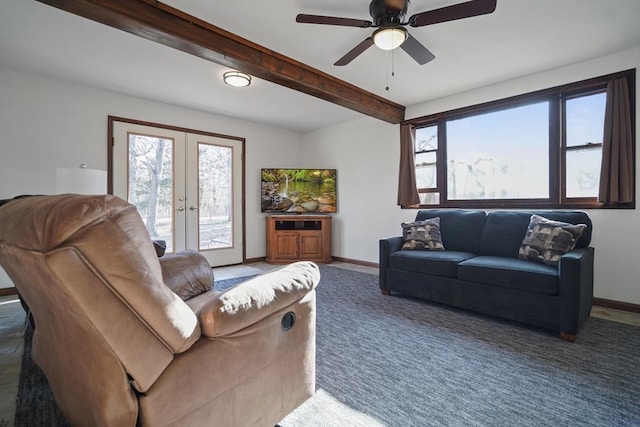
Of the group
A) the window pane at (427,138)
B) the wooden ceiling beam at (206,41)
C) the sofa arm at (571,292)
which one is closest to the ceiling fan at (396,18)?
the wooden ceiling beam at (206,41)

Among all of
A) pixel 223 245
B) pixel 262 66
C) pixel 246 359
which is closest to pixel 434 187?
pixel 262 66

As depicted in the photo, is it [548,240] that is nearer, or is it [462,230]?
[548,240]

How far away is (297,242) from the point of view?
5.21 meters

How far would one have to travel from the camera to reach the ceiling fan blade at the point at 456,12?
1800mm

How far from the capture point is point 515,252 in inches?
114

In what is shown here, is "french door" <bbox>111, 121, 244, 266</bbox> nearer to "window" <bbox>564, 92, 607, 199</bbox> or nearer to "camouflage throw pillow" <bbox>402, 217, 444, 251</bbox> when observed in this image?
"camouflage throw pillow" <bbox>402, 217, 444, 251</bbox>

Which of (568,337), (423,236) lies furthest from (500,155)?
(568,337)

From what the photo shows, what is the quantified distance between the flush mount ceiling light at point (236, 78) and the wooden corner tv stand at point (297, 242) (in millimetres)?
2431

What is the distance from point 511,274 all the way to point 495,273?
0.12 metres

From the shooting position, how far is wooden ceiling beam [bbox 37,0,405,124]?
6.52ft

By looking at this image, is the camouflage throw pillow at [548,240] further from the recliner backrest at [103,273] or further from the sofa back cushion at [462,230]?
the recliner backrest at [103,273]

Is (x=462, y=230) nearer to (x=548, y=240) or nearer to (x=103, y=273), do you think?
(x=548, y=240)

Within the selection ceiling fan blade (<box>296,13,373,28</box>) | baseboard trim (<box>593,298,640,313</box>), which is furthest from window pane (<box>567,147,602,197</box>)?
ceiling fan blade (<box>296,13,373,28</box>)

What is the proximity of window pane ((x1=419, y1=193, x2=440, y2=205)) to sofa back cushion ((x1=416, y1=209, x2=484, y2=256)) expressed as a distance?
0.69 meters
